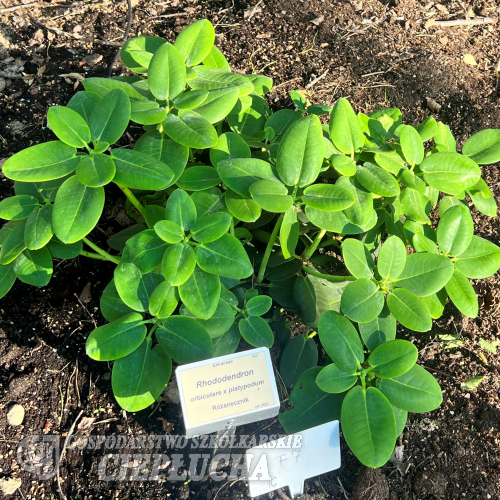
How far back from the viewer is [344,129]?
1.51m

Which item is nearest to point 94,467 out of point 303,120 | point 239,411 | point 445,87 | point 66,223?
point 239,411

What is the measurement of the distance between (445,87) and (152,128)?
5.79 ft

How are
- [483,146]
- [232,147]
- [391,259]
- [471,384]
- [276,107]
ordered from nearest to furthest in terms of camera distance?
[391,259] → [232,147] → [483,146] → [471,384] → [276,107]

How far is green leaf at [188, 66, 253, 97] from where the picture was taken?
1568 millimetres

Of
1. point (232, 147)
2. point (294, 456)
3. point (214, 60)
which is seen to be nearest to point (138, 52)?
point (214, 60)

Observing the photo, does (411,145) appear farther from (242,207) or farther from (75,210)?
(75,210)

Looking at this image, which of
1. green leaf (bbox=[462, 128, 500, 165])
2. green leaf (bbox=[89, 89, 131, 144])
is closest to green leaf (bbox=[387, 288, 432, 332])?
green leaf (bbox=[462, 128, 500, 165])

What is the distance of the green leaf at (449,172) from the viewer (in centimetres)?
151

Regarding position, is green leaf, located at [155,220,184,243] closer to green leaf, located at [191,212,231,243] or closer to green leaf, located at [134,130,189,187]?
green leaf, located at [191,212,231,243]

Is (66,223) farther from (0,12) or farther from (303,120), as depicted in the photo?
(0,12)

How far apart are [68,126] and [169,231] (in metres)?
0.43

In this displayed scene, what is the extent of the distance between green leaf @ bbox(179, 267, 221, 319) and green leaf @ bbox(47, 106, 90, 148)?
51 centimetres

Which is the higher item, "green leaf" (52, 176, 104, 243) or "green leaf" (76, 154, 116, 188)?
"green leaf" (76, 154, 116, 188)

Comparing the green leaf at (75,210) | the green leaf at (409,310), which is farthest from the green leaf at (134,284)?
the green leaf at (409,310)
